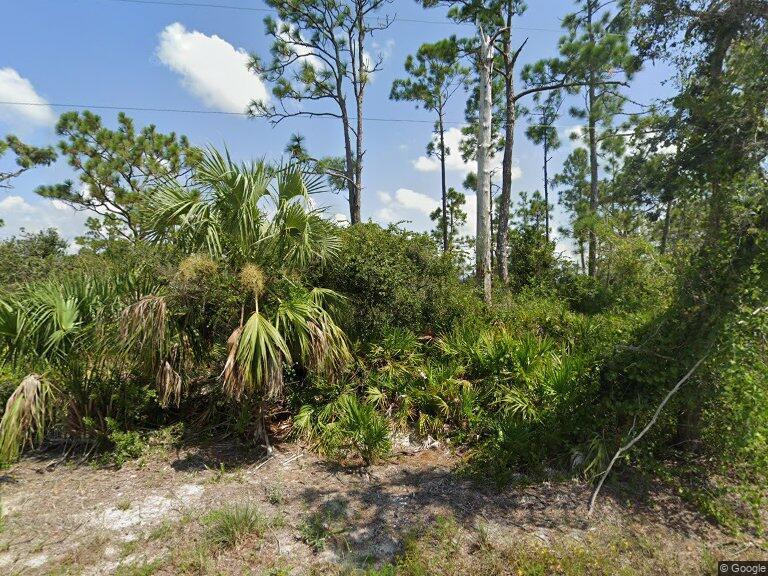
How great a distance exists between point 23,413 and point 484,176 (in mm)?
8395

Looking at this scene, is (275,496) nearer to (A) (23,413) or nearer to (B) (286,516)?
(B) (286,516)

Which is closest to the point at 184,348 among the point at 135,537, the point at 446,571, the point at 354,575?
the point at 135,537

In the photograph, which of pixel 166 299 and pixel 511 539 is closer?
pixel 511 539

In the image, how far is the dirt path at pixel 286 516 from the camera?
10.1 feet

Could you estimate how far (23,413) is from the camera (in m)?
4.16

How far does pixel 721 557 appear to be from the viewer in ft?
9.93

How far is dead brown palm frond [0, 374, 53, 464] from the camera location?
13.4ft

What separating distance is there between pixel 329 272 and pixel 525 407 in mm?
3195

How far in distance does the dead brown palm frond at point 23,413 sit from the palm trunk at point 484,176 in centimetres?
722

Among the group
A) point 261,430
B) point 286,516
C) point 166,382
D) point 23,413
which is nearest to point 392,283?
point 261,430

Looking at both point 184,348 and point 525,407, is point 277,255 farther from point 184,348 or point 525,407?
point 525,407

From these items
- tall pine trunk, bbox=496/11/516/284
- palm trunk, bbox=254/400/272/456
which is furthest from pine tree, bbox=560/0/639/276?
palm trunk, bbox=254/400/272/456

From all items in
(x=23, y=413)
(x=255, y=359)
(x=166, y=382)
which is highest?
(x=255, y=359)

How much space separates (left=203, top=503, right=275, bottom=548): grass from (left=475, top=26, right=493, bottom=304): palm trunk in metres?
6.29
